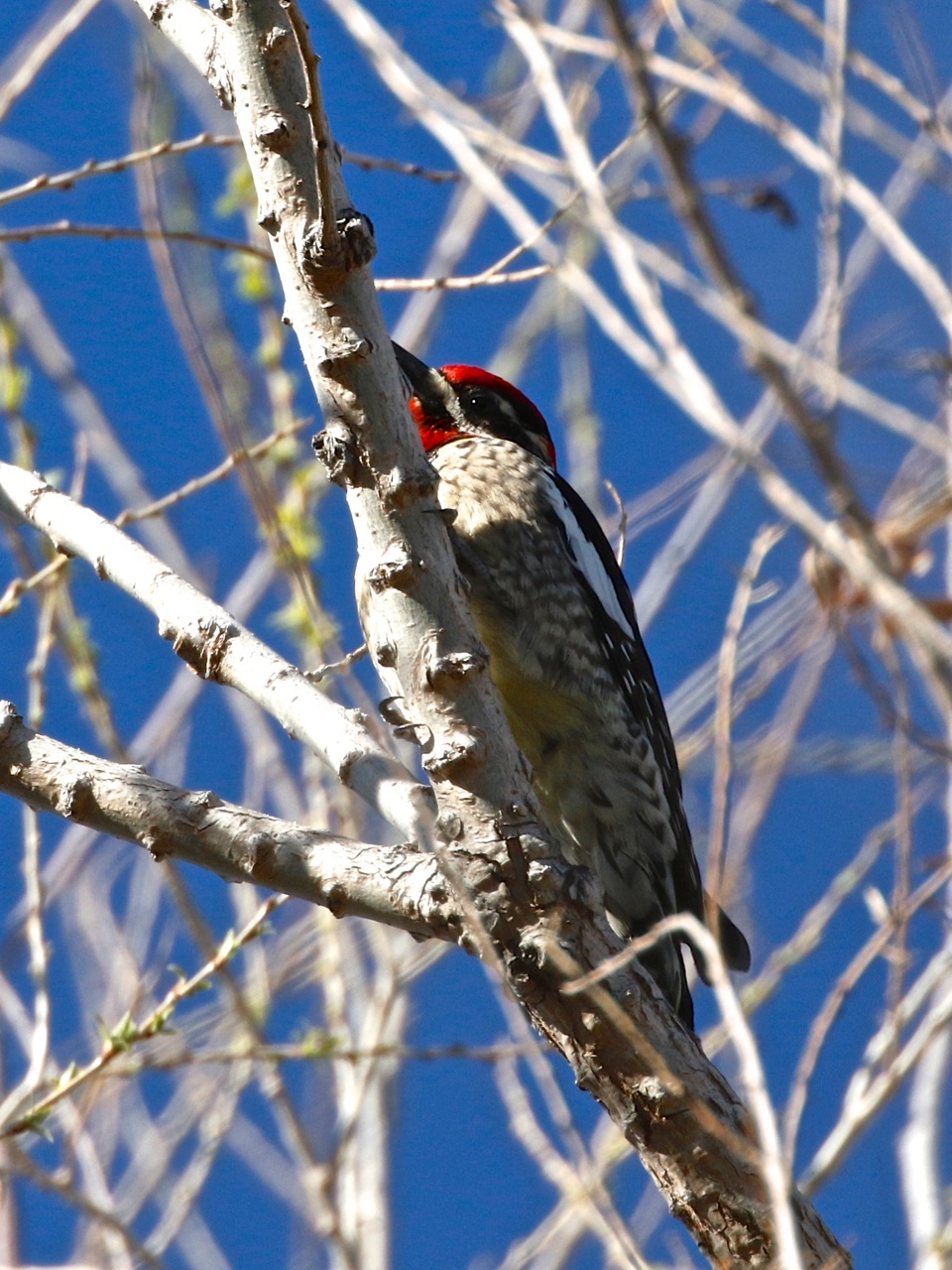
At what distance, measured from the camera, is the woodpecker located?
11.4 feet

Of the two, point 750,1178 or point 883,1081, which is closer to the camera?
point 750,1178

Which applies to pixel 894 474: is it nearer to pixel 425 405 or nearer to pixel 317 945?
pixel 425 405

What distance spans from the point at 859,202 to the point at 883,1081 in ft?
6.48

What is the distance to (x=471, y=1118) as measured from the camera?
10.4m

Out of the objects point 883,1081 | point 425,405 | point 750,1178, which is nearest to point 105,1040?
point 750,1178

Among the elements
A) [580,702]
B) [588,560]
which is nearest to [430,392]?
[588,560]

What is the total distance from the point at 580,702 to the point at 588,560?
0.40m

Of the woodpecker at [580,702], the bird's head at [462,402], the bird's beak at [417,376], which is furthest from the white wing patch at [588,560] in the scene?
the bird's beak at [417,376]

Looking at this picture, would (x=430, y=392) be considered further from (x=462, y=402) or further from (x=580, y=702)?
(x=580, y=702)

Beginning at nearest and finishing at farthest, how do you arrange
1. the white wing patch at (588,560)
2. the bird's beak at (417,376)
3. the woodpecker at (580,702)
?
Answer: 1. the woodpecker at (580,702)
2. the white wing patch at (588,560)
3. the bird's beak at (417,376)

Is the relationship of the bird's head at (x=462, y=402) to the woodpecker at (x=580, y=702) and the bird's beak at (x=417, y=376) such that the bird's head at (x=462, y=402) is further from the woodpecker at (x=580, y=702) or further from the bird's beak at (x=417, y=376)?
the woodpecker at (x=580, y=702)

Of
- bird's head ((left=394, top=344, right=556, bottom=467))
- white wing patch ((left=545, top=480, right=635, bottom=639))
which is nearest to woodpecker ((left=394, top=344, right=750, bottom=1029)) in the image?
white wing patch ((left=545, top=480, right=635, bottom=639))

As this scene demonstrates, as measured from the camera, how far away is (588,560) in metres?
3.72

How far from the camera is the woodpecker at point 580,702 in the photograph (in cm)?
348
